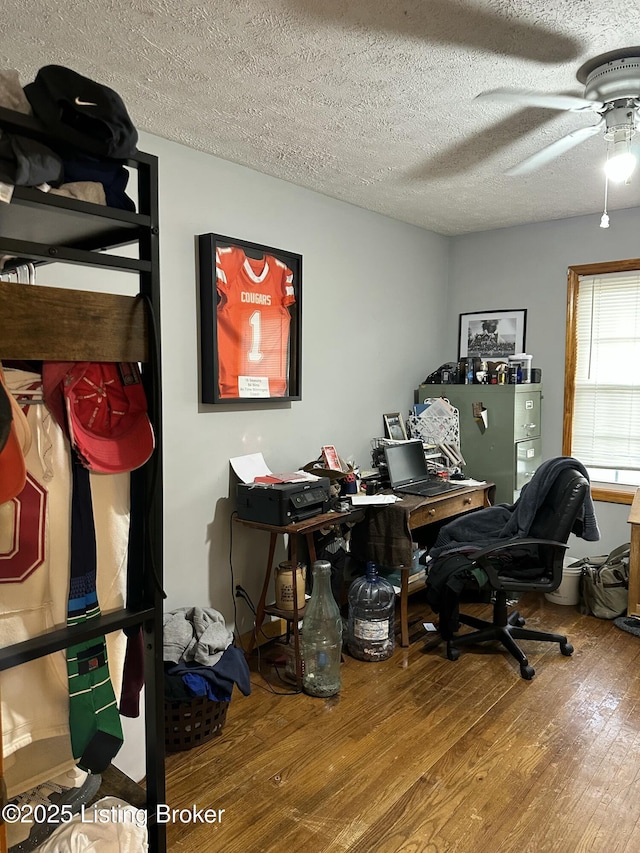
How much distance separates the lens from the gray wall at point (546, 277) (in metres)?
4.04

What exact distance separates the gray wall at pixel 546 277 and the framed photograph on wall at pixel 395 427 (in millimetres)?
1046

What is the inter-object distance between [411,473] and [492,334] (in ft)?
4.66

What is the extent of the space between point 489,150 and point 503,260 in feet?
5.57

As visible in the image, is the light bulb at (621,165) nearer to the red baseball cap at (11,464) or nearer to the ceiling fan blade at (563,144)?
the ceiling fan blade at (563,144)

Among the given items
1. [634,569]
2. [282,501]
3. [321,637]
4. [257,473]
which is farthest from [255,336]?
[634,569]

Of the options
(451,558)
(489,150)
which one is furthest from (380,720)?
(489,150)

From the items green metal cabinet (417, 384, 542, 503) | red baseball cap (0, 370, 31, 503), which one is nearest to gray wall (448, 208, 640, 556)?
green metal cabinet (417, 384, 542, 503)

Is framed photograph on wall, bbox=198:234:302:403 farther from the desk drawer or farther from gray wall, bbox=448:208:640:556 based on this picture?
gray wall, bbox=448:208:640:556

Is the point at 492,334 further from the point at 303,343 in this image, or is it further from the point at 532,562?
the point at 532,562

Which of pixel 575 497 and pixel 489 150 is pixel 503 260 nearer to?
pixel 489 150

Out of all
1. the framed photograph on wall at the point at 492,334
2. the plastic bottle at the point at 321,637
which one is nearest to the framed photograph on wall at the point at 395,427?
the framed photograph on wall at the point at 492,334

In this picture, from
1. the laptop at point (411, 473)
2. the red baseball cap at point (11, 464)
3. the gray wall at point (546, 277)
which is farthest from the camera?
the gray wall at point (546, 277)

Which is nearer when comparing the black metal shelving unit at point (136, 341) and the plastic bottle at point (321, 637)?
the black metal shelving unit at point (136, 341)

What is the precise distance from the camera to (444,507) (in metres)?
3.53
